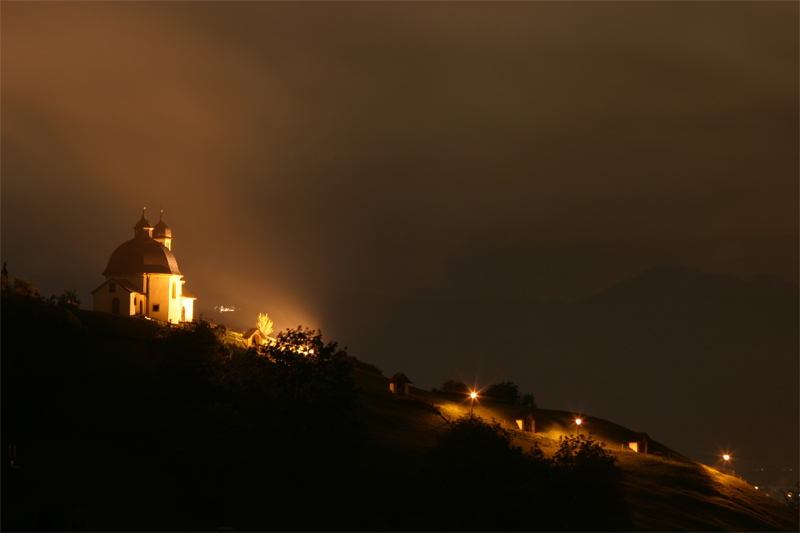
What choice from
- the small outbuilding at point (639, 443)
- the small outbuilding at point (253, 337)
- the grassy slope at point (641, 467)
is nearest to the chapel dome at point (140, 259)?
the small outbuilding at point (253, 337)

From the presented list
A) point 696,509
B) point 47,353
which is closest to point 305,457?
point 47,353

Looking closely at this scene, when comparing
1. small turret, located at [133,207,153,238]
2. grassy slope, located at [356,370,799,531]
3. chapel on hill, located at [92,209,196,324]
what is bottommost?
grassy slope, located at [356,370,799,531]

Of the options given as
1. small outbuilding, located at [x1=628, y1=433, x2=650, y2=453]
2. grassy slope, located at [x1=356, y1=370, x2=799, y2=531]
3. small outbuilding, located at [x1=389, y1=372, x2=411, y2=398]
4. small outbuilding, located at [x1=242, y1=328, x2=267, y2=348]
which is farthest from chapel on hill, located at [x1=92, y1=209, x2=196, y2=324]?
small outbuilding, located at [x1=628, y1=433, x2=650, y2=453]

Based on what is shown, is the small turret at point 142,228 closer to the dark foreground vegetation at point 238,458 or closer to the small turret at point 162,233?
the small turret at point 162,233

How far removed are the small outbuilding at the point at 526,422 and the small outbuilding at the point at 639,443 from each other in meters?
13.1

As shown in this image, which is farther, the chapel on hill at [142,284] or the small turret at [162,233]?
the small turret at [162,233]

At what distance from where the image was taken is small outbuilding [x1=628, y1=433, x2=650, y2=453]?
3484 inches

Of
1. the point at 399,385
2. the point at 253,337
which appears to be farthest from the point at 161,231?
the point at 399,385

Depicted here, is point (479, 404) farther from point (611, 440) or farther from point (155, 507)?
point (155, 507)

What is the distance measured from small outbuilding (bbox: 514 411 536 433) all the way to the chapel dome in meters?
51.4

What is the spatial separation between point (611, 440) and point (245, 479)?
56003mm

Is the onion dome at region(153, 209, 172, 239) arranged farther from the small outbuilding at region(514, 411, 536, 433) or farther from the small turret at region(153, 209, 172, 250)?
the small outbuilding at region(514, 411, 536, 433)

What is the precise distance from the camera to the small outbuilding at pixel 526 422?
86.0 meters

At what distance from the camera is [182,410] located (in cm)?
5078
